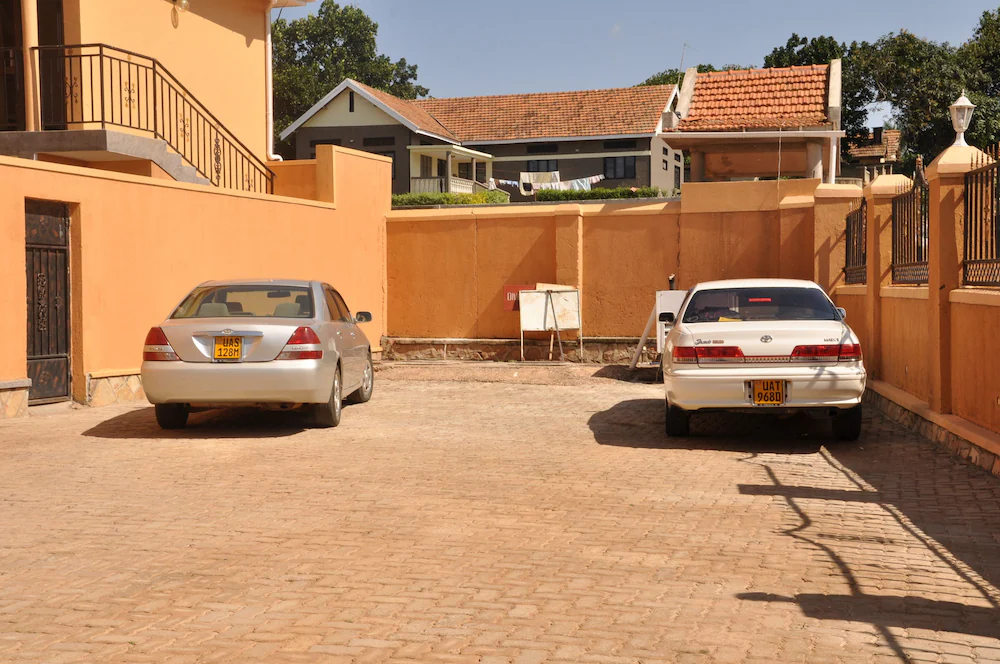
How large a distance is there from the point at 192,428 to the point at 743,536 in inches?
266

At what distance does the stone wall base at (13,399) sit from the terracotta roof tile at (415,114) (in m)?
39.1

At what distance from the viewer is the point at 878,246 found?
1308 cm

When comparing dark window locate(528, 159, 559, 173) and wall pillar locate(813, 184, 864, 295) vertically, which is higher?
dark window locate(528, 159, 559, 173)

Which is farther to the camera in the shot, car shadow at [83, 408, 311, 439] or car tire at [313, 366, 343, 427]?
car tire at [313, 366, 343, 427]

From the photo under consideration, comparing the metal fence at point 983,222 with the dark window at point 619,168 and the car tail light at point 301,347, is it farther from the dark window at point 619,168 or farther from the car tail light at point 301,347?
the dark window at point 619,168

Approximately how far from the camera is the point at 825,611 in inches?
202

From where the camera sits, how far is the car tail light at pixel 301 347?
10.6 meters

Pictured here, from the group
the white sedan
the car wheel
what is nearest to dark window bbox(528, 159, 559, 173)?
the car wheel

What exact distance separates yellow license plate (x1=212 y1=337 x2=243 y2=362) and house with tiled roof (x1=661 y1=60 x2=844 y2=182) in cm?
1093

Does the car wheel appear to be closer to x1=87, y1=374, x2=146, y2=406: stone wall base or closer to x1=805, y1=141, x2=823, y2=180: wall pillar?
x1=87, y1=374, x2=146, y2=406: stone wall base

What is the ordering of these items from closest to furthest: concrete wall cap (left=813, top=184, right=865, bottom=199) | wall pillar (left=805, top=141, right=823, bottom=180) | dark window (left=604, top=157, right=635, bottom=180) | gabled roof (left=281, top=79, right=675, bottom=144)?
concrete wall cap (left=813, top=184, right=865, bottom=199), wall pillar (left=805, top=141, right=823, bottom=180), gabled roof (left=281, top=79, right=675, bottom=144), dark window (left=604, top=157, right=635, bottom=180)

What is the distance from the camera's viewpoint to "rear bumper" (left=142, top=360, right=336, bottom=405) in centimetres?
1050

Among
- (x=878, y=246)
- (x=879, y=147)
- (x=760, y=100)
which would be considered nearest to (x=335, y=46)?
(x=879, y=147)

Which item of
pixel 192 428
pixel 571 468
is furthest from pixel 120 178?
pixel 571 468
